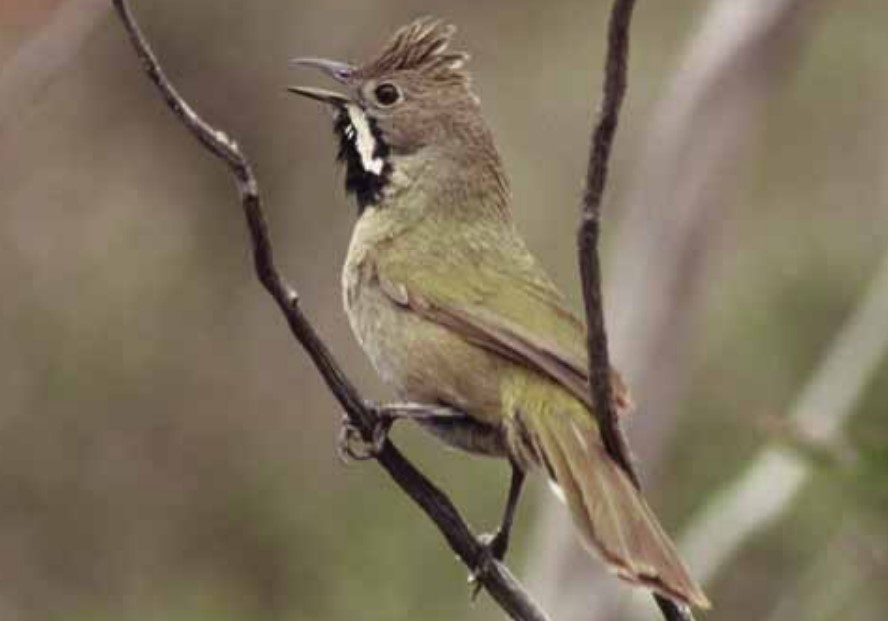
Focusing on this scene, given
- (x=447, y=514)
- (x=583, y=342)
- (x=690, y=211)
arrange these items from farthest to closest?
1. (x=690, y=211)
2. (x=583, y=342)
3. (x=447, y=514)

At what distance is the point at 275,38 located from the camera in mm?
14984

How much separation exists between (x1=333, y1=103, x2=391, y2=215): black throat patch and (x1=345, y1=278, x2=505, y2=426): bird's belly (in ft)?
1.30

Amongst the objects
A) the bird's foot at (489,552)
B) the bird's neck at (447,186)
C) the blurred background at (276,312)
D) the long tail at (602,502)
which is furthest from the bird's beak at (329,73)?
the blurred background at (276,312)

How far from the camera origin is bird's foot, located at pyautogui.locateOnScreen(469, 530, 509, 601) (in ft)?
18.9

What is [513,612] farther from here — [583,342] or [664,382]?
[664,382]

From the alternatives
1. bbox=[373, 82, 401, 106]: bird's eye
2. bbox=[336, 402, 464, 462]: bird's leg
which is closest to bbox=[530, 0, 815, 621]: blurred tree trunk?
bbox=[373, 82, 401, 106]: bird's eye

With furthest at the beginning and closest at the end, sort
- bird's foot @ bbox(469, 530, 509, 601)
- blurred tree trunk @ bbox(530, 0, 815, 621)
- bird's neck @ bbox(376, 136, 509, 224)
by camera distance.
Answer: blurred tree trunk @ bbox(530, 0, 815, 621), bird's neck @ bbox(376, 136, 509, 224), bird's foot @ bbox(469, 530, 509, 601)

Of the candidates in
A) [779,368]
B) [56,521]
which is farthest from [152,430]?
[779,368]

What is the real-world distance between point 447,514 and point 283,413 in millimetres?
9337

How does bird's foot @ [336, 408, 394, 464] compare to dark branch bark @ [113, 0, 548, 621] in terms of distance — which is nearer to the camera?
dark branch bark @ [113, 0, 548, 621]

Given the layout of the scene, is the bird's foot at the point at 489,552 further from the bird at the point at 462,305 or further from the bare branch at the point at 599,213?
the bare branch at the point at 599,213

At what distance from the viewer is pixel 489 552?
5820 millimetres

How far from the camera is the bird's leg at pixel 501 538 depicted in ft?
19.0

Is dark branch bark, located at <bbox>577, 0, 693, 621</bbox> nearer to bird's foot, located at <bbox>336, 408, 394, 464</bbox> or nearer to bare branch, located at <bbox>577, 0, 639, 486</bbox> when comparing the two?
bare branch, located at <bbox>577, 0, 639, 486</bbox>
